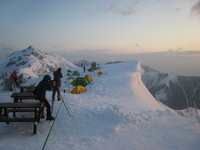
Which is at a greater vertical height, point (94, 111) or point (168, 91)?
point (94, 111)

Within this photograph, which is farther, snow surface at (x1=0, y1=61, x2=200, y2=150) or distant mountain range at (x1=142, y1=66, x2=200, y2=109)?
distant mountain range at (x1=142, y1=66, x2=200, y2=109)

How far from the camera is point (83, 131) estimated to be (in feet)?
27.2

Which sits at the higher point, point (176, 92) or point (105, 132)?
point (105, 132)

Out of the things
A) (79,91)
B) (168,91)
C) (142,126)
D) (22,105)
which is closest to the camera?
(22,105)

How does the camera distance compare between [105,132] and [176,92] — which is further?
[176,92]

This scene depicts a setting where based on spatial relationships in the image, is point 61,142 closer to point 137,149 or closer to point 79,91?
point 137,149

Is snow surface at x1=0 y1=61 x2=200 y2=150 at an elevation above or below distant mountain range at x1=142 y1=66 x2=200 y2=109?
above

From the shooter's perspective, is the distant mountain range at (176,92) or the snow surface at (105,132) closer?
the snow surface at (105,132)

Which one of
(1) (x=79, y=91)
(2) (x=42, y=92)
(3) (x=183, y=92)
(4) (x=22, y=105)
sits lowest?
(3) (x=183, y=92)

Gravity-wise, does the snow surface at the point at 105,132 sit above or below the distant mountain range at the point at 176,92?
above

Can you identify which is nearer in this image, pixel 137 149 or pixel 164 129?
pixel 137 149

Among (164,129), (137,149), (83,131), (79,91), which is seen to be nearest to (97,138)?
(83,131)

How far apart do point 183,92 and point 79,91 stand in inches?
7234

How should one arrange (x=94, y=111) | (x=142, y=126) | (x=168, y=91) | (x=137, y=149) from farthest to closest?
(x=168, y=91) → (x=94, y=111) → (x=142, y=126) → (x=137, y=149)
